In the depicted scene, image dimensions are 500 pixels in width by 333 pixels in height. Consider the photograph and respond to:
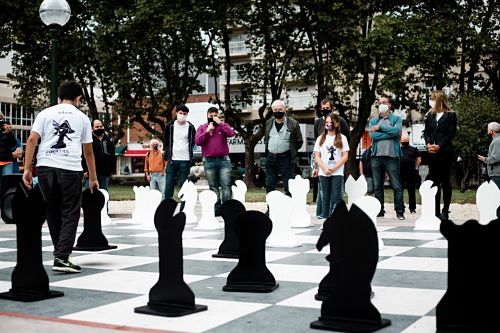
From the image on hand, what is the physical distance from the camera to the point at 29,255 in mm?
5551

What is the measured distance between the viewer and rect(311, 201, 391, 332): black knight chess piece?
4.25 meters

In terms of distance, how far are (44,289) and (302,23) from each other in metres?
28.1

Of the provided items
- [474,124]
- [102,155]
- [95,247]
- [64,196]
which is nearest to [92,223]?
[95,247]

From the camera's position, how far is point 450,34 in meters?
29.8

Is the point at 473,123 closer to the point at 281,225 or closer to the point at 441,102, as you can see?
the point at 441,102

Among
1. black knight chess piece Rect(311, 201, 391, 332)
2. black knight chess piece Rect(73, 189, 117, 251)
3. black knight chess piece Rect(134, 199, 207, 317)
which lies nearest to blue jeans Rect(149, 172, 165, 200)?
black knight chess piece Rect(73, 189, 117, 251)

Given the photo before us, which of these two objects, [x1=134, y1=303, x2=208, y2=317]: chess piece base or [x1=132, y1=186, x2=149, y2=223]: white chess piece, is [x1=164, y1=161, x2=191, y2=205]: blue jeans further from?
[x1=134, y1=303, x2=208, y2=317]: chess piece base

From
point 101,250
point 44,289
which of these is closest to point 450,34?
point 101,250

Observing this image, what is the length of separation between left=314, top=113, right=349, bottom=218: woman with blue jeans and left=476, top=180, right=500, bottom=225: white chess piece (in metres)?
2.54

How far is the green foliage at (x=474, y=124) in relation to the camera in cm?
3266

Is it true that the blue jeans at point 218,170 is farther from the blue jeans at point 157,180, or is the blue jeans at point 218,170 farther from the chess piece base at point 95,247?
the chess piece base at point 95,247

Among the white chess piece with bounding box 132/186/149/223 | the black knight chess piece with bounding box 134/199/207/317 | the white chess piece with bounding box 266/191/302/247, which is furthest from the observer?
the white chess piece with bounding box 132/186/149/223

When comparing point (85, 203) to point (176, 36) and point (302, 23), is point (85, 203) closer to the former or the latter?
point (302, 23)

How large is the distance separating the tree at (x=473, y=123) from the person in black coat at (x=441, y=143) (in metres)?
22.2
